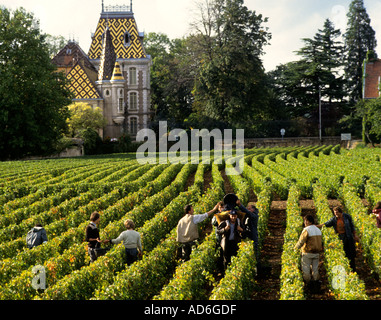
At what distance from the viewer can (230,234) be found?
996 cm

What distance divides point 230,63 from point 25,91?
2059cm

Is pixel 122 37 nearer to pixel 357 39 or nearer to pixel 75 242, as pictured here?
pixel 357 39

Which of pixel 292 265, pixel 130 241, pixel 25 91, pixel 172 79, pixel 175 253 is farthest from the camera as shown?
pixel 172 79

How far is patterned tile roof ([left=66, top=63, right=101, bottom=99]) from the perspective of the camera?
5922 centimetres

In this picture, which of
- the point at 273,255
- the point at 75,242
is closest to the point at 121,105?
the point at 75,242

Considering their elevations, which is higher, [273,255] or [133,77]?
[133,77]

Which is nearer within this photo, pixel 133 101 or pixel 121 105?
pixel 121 105

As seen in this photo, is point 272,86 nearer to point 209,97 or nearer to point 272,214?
point 209,97

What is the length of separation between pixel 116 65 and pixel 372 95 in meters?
30.3

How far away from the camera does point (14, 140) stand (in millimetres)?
40500

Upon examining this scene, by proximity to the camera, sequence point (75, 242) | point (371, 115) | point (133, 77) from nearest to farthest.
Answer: point (75, 242) < point (371, 115) < point (133, 77)

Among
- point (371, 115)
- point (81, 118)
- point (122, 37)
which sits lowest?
point (371, 115)

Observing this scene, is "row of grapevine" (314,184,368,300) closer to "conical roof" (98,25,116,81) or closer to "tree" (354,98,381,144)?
"tree" (354,98,381,144)
